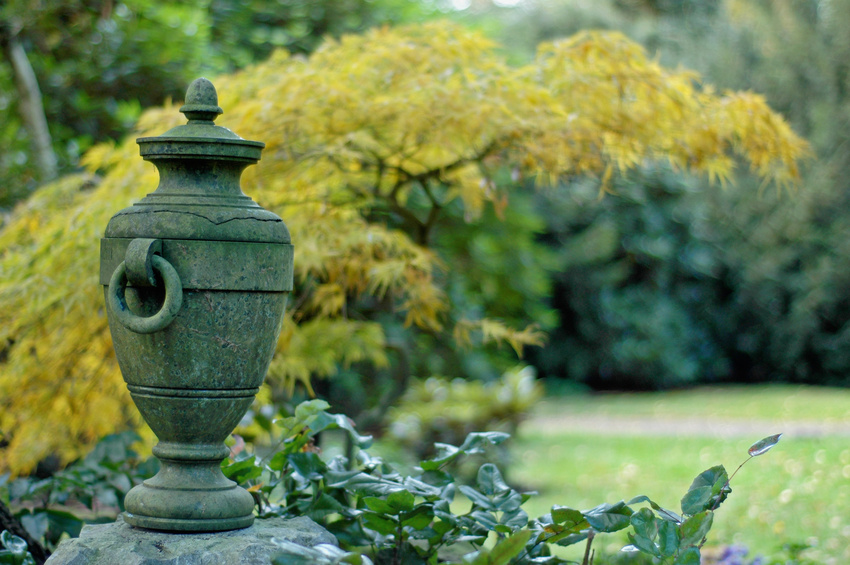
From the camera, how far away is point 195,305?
223 centimetres

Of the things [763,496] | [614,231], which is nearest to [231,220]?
[763,496]

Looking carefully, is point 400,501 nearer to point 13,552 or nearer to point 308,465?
point 308,465

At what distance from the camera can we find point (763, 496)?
19.7 ft

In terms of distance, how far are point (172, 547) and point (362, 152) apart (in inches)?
83.9

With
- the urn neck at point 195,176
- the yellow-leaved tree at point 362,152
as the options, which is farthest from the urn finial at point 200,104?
the yellow-leaved tree at point 362,152

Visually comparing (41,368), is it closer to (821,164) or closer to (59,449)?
(59,449)

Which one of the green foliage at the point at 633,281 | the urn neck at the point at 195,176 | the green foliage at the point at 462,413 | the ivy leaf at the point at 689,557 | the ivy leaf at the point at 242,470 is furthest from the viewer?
the green foliage at the point at 633,281

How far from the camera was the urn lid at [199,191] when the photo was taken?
2.26m

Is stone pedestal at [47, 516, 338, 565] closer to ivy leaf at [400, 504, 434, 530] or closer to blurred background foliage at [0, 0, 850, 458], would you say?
ivy leaf at [400, 504, 434, 530]

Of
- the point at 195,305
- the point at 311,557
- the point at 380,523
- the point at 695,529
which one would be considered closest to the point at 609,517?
the point at 695,529

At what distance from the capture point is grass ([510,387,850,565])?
500 cm

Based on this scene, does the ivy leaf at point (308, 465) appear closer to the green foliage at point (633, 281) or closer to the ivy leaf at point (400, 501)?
the ivy leaf at point (400, 501)

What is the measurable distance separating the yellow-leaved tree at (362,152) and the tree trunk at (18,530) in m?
0.82

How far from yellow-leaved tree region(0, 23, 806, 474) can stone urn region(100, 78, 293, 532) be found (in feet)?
3.33
